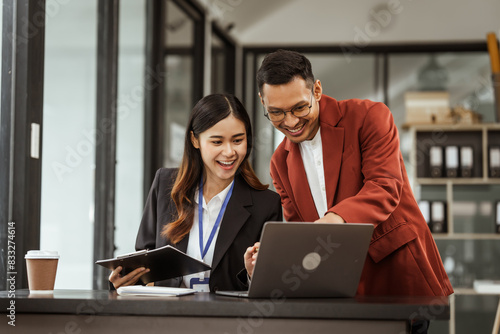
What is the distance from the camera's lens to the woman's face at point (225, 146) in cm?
211

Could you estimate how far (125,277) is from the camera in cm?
190

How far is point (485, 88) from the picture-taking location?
586cm

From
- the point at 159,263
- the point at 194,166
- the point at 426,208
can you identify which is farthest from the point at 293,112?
the point at 426,208

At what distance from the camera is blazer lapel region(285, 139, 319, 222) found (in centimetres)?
209

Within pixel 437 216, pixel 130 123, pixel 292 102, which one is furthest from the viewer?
pixel 437 216

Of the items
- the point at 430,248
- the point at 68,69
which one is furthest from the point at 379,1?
the point at 430,248

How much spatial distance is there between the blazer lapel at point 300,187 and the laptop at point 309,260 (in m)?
0.44

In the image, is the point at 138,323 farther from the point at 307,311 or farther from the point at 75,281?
the point at 75,281

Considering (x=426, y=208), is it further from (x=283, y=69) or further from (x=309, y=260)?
(x=309, y=260)

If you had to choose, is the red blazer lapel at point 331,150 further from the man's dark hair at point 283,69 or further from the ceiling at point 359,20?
the ceiling at point 359,20

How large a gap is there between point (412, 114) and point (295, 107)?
3.66m

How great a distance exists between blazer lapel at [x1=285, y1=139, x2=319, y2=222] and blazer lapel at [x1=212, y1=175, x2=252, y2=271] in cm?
15

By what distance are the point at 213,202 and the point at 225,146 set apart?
0.63 feet

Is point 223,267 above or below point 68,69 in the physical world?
below
